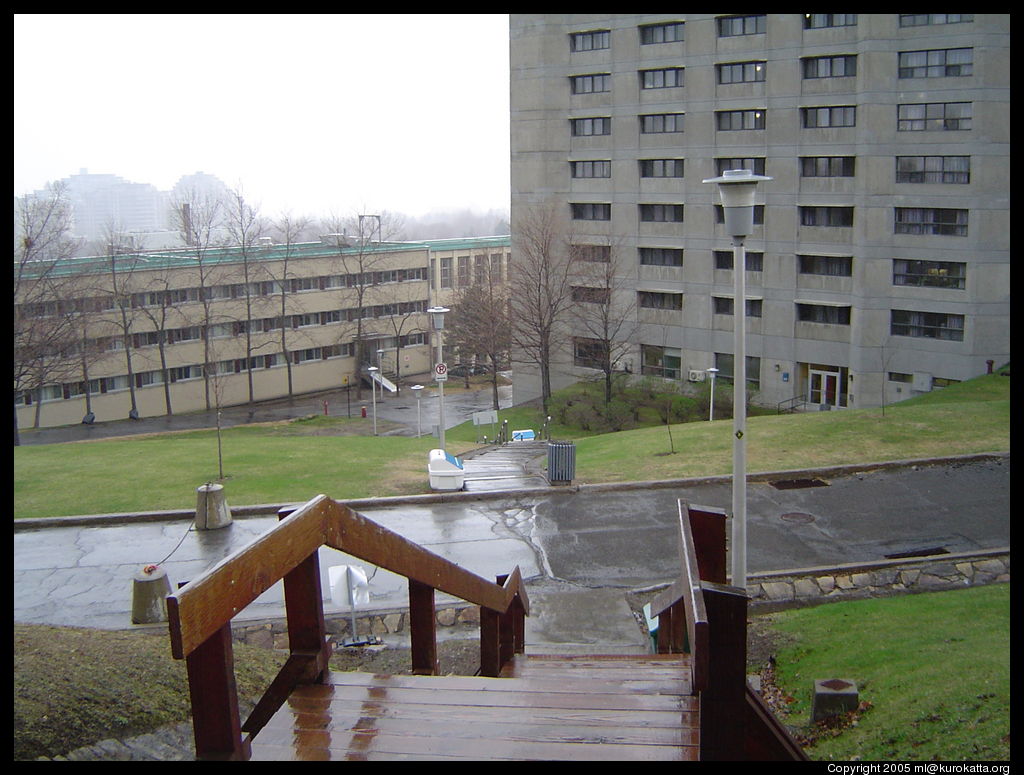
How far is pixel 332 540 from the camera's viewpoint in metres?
3.76

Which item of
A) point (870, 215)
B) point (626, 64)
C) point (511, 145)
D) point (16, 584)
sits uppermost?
point (626, 64)

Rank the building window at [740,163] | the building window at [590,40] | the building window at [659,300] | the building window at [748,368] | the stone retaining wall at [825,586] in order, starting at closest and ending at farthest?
the stone retaining wall at [825,586], the building window at [740,163], the building window at [748,368], the building window at [590,40], the building window at [659,300]

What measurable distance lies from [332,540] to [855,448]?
1708 centimetres

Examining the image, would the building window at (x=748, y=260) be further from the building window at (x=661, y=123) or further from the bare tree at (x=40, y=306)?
the bare tree at (x=40, y=306)

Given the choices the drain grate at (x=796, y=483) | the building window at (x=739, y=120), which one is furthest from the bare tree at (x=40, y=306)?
the building window at (x=739, y=120)

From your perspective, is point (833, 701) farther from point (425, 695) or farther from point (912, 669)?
point (425, 695)

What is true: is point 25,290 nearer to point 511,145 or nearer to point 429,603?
point 511,145

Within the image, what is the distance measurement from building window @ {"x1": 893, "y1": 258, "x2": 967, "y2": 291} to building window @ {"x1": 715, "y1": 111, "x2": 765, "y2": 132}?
373 inches

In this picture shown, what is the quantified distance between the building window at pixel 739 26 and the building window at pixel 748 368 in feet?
50.0

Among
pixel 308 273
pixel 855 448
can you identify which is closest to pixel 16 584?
pixel 855 448

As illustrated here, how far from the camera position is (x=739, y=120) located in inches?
1799

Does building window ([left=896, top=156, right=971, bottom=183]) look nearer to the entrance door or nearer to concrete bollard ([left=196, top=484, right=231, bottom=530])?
the entrance door

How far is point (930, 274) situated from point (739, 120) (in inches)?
464

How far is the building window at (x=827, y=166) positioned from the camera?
42.8m
